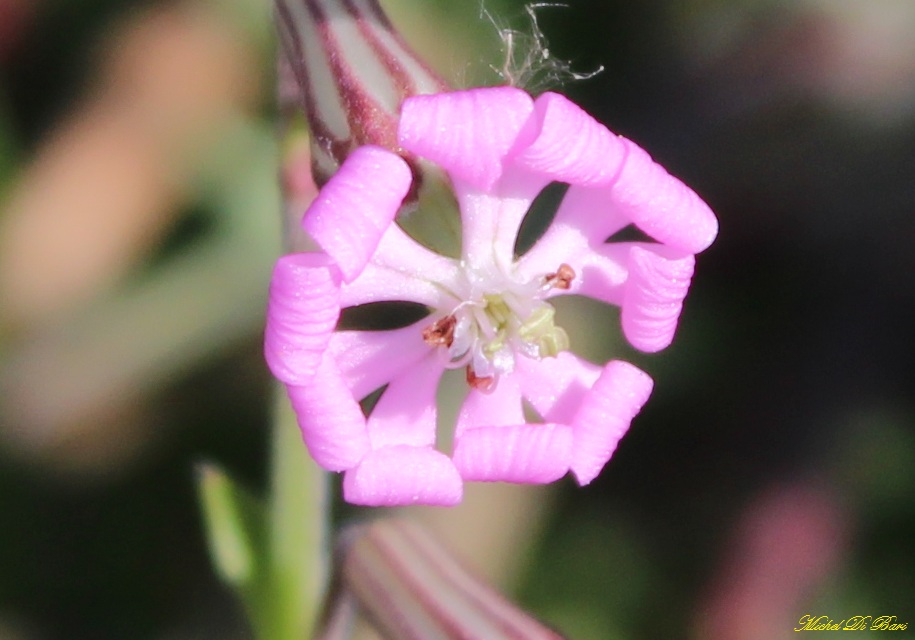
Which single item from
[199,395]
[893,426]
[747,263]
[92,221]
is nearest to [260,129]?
[92,221]

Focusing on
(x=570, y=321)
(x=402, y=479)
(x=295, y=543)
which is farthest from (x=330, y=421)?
(x=570, y=321)

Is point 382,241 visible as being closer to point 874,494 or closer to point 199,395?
point 199,395

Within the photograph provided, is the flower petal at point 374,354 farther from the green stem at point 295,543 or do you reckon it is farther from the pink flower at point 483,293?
the green stem at point 295,543

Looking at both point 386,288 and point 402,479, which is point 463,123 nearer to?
point 386,288

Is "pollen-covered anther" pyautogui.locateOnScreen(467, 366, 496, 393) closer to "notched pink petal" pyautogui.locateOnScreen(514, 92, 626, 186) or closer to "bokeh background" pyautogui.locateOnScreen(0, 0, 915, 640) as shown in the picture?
"notched pink petal" pyautogui.locateOnScreen(514, 92, 626, 186)
